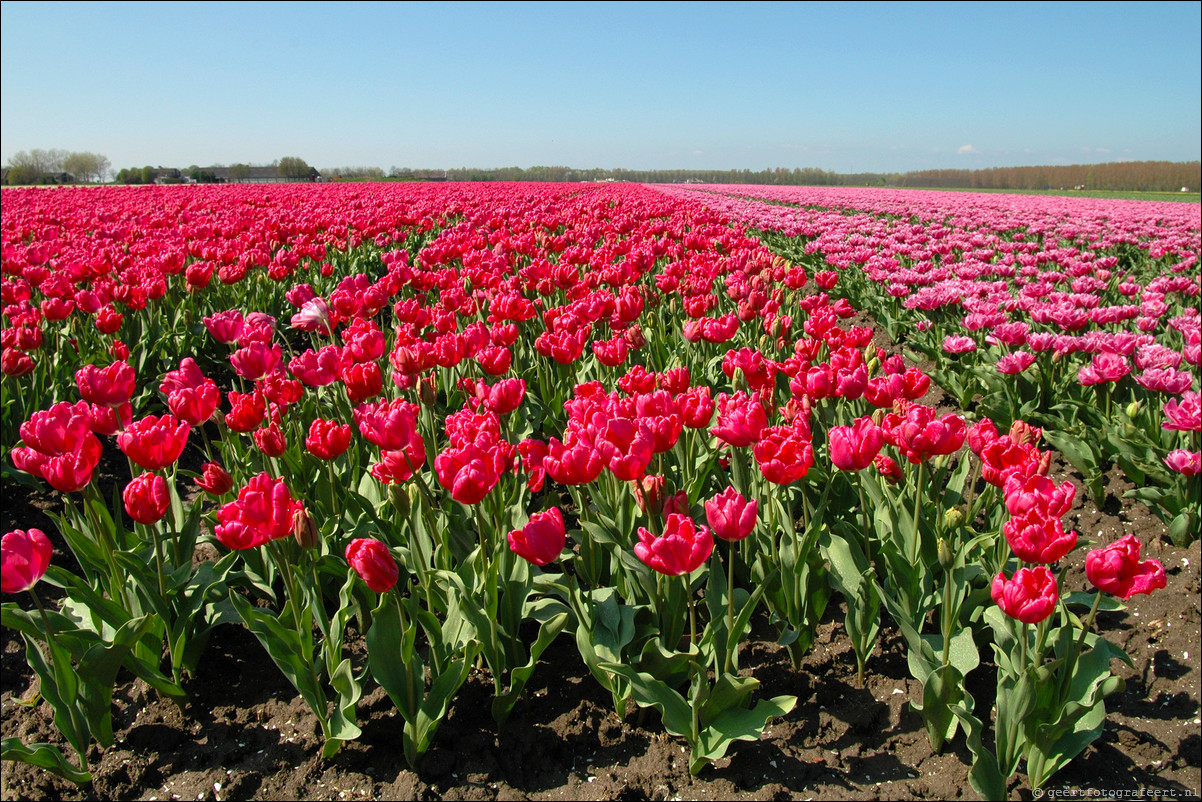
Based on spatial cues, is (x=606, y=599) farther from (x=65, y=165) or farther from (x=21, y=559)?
(x=65, y=165)

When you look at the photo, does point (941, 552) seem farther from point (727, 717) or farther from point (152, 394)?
point (152, 394)

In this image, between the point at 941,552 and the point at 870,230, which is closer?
the point at 941,552

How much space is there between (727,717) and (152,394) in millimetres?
4791

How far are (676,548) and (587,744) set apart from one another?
2.96ft

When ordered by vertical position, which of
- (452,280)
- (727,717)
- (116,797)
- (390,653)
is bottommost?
(116,797)

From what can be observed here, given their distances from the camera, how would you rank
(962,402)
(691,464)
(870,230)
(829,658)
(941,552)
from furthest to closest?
(870,230) < (962,402) < (691,464) < (829,658) < (941,552)

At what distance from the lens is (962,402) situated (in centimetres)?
483

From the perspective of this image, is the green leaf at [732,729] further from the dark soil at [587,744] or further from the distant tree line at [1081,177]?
the distant tree line at [1081,177]

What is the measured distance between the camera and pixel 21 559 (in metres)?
1.75

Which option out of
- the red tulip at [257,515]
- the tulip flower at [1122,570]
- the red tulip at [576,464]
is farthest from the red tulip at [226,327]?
the tulip flower at [1122,570]

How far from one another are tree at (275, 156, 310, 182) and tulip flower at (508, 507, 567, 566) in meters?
64.4

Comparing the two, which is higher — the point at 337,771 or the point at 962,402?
the point at 962,402

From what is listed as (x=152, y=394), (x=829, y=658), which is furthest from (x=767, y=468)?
(x=152, y=394)

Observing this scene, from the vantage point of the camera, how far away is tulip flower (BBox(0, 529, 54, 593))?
5.63 feet
